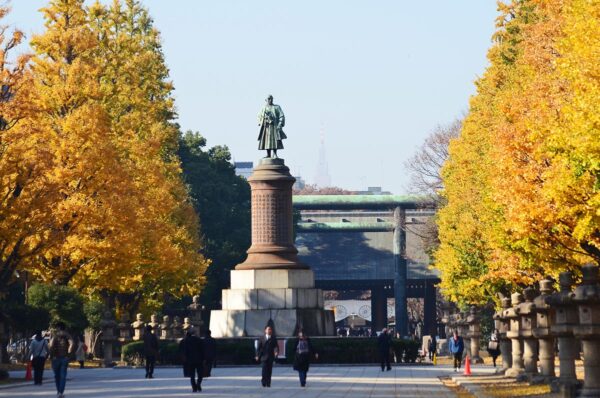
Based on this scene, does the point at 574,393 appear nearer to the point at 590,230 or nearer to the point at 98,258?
the point at 590,230

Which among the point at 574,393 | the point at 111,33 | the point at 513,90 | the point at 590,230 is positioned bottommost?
the point at 574,393

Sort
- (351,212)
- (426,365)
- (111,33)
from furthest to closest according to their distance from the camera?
(351,212) < (111,33) < (426,365)

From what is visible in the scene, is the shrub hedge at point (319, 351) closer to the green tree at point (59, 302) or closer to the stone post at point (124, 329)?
the green tree at point (59, 302)

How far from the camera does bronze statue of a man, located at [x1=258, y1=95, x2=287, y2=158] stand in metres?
64.9

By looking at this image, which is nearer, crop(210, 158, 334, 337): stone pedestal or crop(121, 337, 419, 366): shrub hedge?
crop(121, 337, 419, 366): shrub hedge

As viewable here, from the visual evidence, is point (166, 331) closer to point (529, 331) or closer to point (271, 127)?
point (271, 127)

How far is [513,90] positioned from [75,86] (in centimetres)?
1861

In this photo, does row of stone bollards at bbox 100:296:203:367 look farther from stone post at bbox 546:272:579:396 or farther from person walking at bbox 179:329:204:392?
stone post at bbox 546:272:579:396

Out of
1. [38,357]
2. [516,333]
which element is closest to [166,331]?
[38,357]

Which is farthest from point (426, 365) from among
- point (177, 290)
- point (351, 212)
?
point (351, 212)

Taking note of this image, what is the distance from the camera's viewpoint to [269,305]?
6044 cm

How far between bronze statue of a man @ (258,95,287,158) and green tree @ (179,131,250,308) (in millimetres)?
29771

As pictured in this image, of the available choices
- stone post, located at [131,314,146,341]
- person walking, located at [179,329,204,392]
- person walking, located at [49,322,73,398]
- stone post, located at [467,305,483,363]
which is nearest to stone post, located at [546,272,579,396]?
person walking, located at [179,329,204,392]

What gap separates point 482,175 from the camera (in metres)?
62.5
